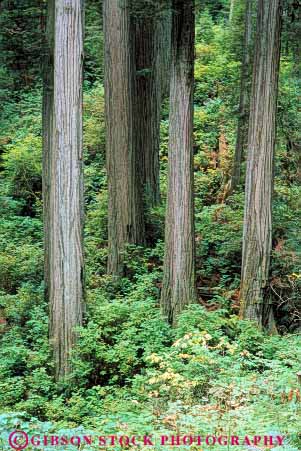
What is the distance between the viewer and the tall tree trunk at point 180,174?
1002cm

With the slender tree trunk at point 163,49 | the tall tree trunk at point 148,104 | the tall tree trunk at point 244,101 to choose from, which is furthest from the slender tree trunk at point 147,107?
the tall tree trunk at point 244,101

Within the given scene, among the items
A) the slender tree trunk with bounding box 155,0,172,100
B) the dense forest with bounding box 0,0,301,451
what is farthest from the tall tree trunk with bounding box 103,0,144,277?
the slender tree trunk with bounding box 155,0,172,100

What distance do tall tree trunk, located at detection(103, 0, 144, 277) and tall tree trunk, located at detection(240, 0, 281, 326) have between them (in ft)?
9.78

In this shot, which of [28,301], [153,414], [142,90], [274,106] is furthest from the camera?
[142,90]

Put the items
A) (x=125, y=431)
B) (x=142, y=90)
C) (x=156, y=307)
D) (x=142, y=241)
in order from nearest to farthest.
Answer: (x=125, y=431) < (x=156, y=307) < (x=142, y=241) < (x=142, y=90)

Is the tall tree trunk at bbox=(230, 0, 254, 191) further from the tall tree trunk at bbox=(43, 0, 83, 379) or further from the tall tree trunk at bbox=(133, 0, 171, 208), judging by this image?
the tall tree trunk at bbox=(43, 0, 83, 379)

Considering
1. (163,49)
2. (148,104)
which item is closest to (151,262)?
(148,104)

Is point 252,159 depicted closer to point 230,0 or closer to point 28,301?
point 28,301

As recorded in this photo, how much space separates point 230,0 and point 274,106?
21.4 m

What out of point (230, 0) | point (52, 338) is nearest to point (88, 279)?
point (52, 338)

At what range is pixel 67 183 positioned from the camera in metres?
9.10

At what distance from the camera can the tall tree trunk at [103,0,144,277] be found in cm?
1233

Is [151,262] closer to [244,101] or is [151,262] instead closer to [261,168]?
[261,168]

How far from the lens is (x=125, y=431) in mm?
6008
